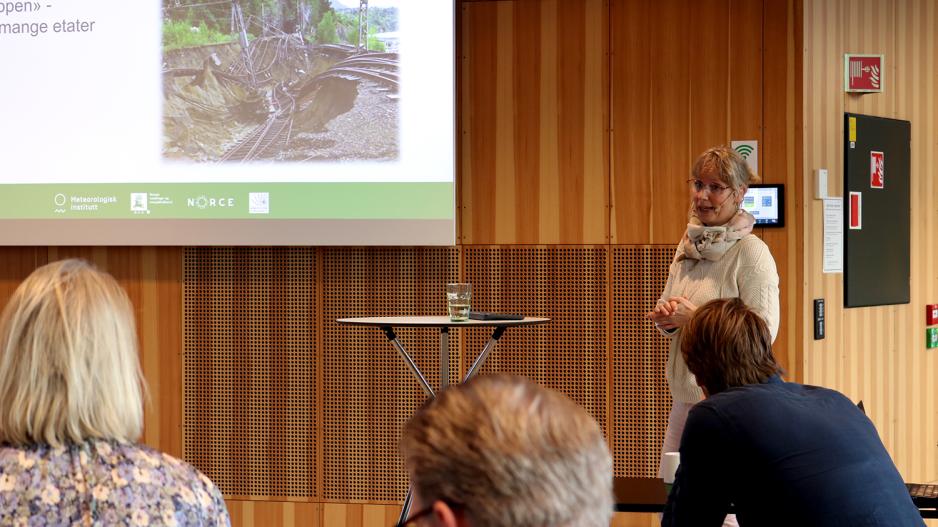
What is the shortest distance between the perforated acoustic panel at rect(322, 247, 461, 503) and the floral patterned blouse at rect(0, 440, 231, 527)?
3342 mm

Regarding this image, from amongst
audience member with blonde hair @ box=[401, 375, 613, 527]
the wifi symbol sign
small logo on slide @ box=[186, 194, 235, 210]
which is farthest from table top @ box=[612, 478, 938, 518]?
small logo on slide @ box=[186, 194, 235, 210]

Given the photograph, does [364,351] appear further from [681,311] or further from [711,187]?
[711,187]

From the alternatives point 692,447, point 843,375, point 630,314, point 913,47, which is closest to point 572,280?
point 630,314

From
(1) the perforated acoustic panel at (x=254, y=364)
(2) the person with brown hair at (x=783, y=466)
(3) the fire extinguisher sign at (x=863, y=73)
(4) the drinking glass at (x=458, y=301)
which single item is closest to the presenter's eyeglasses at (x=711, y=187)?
(4) the drinking glass at (x=458, y=301)

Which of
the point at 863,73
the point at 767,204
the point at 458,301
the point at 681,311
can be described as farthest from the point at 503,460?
the point at 863,73

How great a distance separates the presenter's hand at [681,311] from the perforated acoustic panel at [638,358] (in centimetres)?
134

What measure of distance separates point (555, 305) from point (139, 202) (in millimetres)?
2064

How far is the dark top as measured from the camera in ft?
6.58

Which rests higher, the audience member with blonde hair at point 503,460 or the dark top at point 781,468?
the audience member with blonde hair at point 503,460

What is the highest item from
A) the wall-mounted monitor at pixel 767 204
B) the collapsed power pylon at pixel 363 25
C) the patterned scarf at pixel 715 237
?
the collapsed power pylon at pixel 363 25

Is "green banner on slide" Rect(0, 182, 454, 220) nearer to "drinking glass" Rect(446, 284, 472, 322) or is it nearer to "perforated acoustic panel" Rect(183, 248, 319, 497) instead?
"perforated acoustic panel" Rect(183, 248, 319, 497)

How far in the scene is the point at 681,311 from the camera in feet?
11.5

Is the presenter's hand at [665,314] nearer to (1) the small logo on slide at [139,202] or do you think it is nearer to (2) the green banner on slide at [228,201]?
(2) the green banner on slide at [228,201]

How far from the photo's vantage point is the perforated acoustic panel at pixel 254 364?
4980 mm
